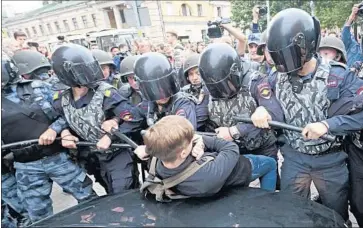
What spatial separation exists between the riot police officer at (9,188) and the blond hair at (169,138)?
188 cm

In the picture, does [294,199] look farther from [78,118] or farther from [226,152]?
[78,118]

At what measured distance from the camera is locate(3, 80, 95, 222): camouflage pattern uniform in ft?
10.6

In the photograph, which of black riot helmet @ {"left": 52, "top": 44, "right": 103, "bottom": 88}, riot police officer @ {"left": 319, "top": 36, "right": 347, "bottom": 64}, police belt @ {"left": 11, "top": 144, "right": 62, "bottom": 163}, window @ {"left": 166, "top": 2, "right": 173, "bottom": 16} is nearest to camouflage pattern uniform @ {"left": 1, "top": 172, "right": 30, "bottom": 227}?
police belt @ {"left": 11, "top": 144, "right": 62, "bottom": 163}

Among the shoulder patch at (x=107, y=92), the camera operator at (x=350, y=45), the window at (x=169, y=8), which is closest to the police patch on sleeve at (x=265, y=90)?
the shoulder patch at (x=107, y=92)

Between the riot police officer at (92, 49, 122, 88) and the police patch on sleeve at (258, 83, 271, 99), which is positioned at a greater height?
the police patch on sleeve at (258, 83, 271, 99)

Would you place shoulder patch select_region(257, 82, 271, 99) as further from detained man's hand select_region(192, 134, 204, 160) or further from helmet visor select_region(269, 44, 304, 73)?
detained man's hand select_region(192, 134, 204, 160)

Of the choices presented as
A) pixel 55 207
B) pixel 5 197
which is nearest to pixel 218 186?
pixel 5 197

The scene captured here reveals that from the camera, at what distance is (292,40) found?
2197mm

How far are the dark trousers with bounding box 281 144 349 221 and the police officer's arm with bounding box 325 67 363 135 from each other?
0.30 metres

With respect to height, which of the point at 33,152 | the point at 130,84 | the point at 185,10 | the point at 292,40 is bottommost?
the point at 185,10

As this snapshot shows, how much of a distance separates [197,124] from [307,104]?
0.97 m

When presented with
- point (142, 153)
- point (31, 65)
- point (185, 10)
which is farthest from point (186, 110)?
point (185, 10)

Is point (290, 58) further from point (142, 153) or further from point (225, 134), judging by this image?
point (142, 153)

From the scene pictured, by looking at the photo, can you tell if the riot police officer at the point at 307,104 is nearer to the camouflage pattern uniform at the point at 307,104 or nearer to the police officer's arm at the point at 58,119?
the camouflage pattern uniform at the point at 307,104
